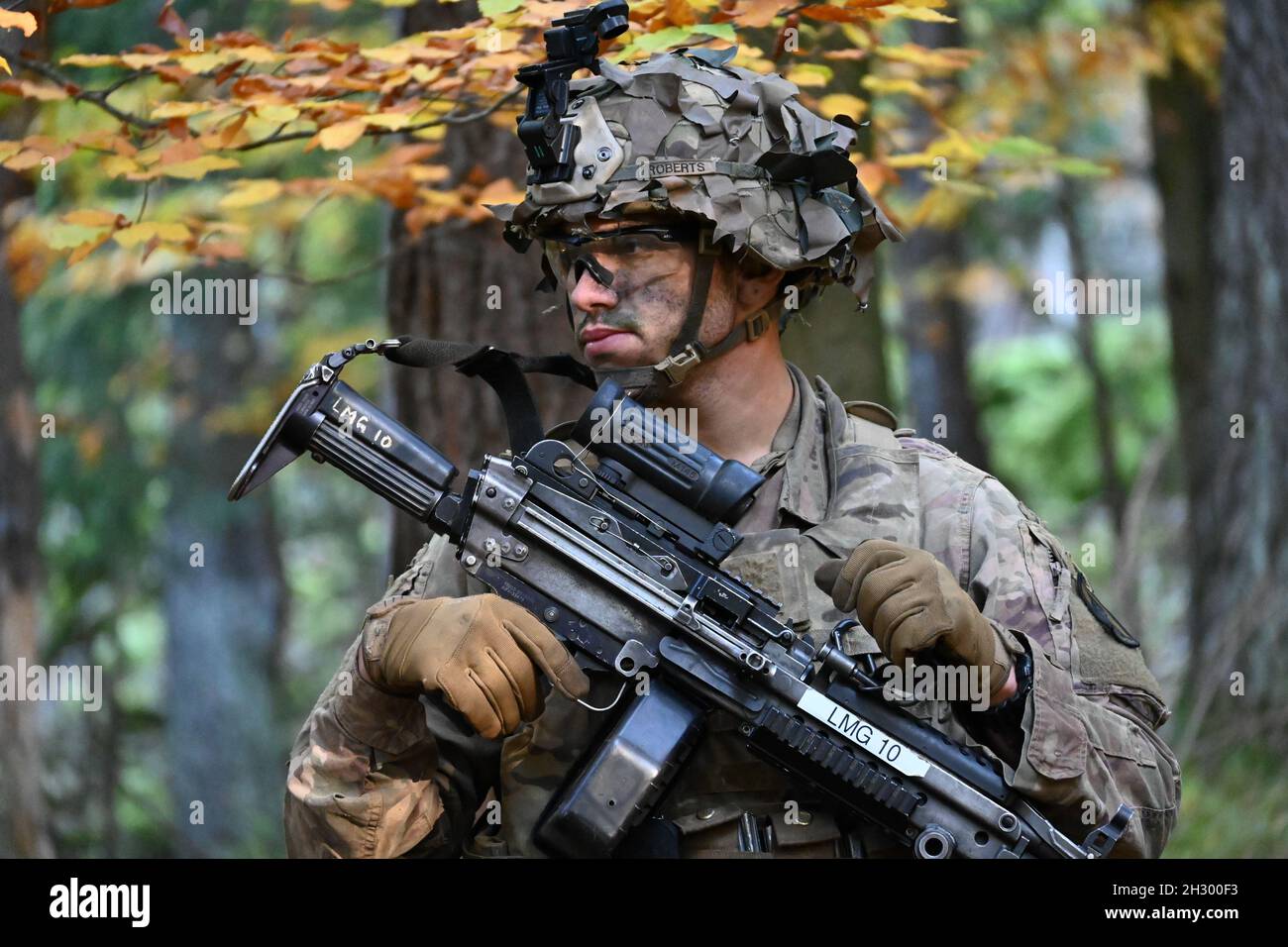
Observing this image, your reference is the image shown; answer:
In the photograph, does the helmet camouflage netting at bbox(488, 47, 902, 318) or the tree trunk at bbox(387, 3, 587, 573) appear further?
the tree trunk at bbox(387, 3, 587, 573)

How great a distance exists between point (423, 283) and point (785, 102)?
2143 millimetres

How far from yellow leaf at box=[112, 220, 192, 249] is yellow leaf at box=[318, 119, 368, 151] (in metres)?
0.70

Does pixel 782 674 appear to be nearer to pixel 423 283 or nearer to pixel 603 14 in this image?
pixel 603 14

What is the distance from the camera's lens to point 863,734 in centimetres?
352

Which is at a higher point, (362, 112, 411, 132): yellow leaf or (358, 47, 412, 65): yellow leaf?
(358, 47, 412, 65): yellow leaf

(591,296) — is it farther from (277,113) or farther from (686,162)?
(277,113)

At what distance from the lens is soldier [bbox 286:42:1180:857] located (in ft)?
11.5

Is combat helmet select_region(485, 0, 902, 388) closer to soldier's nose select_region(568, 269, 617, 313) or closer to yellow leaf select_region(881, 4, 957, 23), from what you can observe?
soldier's nose select_region(568, 269, 617, 313)

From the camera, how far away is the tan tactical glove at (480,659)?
3.39m

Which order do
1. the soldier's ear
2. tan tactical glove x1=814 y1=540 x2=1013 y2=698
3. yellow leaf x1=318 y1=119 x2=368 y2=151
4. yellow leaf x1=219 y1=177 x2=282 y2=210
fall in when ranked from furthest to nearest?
yellow leaf x1=219 y1=177 x2=282 y2=210 < yellow leaf x1=318 y1=119 x2=368 y2=151 < the soldier's ear < tan tactical glove x1=814 y1=540 x2=1013 y2=698

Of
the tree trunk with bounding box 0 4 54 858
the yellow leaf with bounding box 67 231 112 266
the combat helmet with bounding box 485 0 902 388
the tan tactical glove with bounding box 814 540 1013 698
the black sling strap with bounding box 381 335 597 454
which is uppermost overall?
the combat helmet with bounding box 485 0 902 388

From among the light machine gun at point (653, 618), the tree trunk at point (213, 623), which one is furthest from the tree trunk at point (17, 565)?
the light machine gun at point (653, 618)

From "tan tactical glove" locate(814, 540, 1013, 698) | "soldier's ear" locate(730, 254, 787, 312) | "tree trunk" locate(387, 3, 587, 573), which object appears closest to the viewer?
"tan tactical glove" locate(814, 540, 1013, 698)

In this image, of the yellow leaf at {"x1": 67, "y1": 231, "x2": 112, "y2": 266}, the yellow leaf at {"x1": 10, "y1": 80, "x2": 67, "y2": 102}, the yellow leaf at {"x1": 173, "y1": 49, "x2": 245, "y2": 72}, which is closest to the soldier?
the yellow leaf at {"x1": 173, "y1": 49, "x2": 245, "y2": 72}
